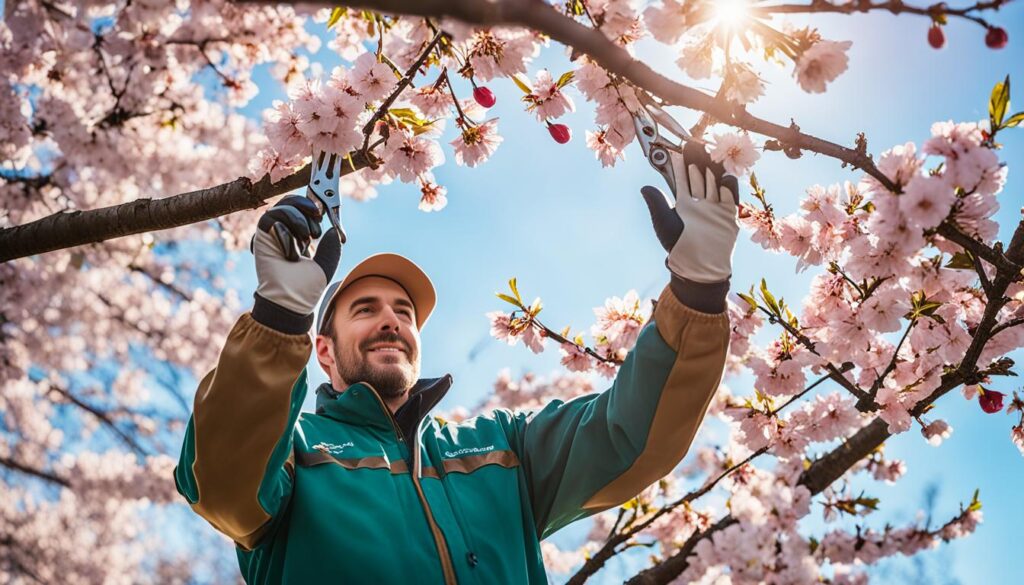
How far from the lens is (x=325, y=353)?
114 inches

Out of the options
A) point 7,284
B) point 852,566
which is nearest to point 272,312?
point 852,566

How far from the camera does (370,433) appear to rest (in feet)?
7.49

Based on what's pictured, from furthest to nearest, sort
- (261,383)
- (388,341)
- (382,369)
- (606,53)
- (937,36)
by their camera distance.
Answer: (388,341) → (382,369) → (261,383) → (937,36) → (606,53)

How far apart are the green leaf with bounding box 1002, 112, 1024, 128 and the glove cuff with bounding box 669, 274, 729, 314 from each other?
66 centimetres

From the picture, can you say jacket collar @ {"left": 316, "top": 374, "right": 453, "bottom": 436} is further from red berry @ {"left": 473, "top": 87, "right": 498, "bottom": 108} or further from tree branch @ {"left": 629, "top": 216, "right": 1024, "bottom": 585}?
tree branch @ {"left": 629, "top": 216, "right": 1024, "bottom": 585}

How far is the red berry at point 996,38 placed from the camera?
1439 millimetres

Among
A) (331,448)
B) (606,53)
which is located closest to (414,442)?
(331,448)

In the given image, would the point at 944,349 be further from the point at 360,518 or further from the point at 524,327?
the point at 360,518

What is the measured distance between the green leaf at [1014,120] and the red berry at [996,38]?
19 centimetres

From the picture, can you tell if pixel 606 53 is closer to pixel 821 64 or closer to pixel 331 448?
pixel 821 64

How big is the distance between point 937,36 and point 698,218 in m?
0.59

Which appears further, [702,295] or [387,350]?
[387,350]

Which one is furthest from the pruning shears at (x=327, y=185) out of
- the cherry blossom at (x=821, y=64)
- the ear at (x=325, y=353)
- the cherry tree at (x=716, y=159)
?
the cherry blossom at (x=821, y=64)

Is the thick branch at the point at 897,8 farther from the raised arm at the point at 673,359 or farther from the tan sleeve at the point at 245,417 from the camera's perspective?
the tan sleeve at the point at 245,417
